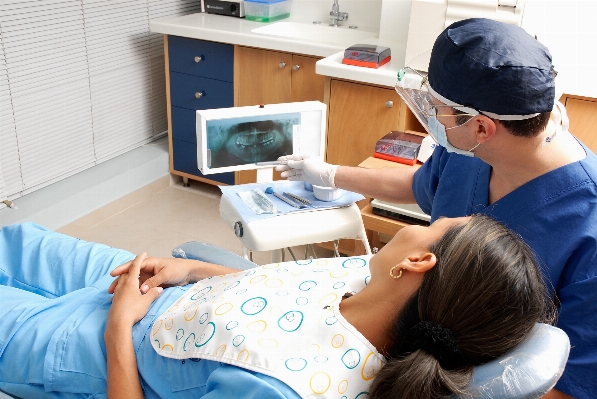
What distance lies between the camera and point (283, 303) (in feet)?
4.07

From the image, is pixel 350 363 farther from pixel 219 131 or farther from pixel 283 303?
pixel 219 131

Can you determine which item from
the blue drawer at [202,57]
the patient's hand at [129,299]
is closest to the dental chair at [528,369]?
the patient's hand at [129,299]

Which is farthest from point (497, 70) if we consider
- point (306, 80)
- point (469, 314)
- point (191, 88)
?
point (191, 88)

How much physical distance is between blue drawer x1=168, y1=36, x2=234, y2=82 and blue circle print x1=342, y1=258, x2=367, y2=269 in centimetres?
203

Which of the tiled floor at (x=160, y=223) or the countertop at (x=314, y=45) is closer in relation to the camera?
the countertop at (x=314, y=45)

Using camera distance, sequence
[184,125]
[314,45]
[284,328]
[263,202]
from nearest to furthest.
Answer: [284,328], [263,202], [314,45], [184,125]

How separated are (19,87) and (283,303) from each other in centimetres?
222

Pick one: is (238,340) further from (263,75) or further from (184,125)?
(184,125)

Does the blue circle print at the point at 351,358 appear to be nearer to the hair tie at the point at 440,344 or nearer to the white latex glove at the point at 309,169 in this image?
the hair tie at the point at 440,344

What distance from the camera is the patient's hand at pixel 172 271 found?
1.52 m

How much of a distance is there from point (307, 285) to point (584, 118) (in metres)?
1.60

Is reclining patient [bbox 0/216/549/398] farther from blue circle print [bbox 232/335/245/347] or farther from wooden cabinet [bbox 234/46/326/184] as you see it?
wooden cabinet [bbox 234/46/326/184]

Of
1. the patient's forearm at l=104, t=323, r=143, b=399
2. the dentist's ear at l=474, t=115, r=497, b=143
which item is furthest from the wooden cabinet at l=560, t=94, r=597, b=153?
the patient's forearm at l=104, t=323, r=143, b=399

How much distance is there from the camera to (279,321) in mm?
1180
